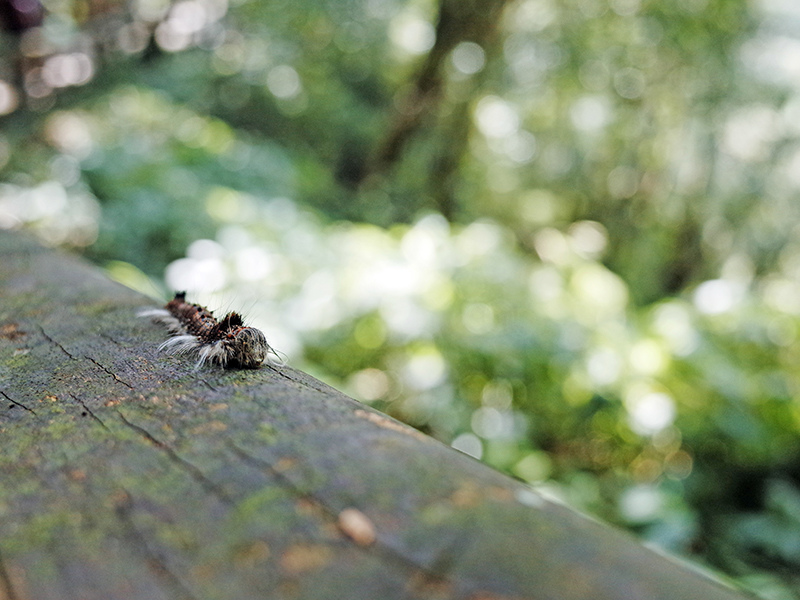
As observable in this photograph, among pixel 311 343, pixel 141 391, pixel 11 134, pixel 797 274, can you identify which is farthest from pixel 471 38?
pixel 141 391

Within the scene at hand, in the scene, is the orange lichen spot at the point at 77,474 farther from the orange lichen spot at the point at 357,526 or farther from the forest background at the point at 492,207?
the forest background at the point at 492,207

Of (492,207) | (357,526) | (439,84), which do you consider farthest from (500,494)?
(492,207)

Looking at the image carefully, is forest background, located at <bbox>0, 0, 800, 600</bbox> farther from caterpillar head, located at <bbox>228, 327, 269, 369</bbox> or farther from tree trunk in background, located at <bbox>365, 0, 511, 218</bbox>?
caterpillar head, located at <bbox>228, 327, 269, 369</bbox>

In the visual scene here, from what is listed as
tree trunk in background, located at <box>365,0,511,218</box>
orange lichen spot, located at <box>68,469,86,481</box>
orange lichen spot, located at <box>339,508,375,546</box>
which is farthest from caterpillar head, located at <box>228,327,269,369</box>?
tree trunk in background, located at <box>365,0,511,218</box>

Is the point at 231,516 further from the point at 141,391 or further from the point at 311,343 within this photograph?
the point at 311,343

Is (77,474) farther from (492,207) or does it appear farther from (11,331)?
(492,207)

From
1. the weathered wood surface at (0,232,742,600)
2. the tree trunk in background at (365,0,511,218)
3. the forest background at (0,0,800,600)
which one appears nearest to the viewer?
the weathered wood surface at (0,232,742,600)
